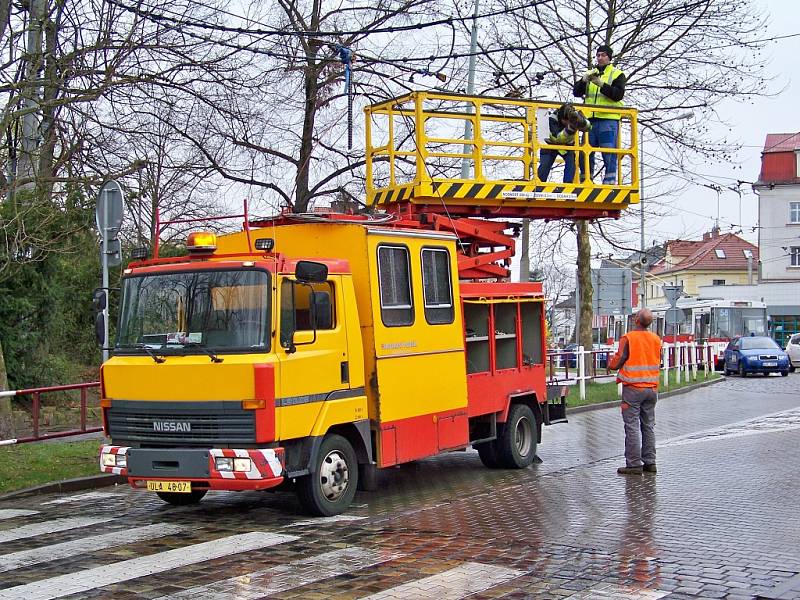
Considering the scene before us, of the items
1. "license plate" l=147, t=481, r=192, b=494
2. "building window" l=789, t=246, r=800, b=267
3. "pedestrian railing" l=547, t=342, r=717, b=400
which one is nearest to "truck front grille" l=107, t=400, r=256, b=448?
"license plate" l=147, t=481, r=192, b=494

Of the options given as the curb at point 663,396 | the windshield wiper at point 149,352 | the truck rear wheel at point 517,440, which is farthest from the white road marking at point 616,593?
the curb at point 663,396

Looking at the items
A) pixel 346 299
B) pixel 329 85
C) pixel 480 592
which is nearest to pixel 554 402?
pixel 346 299

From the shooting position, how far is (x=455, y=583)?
23.3 feet

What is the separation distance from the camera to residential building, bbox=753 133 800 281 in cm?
6875

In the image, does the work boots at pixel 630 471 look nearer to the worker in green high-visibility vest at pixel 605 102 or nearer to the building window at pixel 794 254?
the worker in green high-visibility vest at pixel 605 102

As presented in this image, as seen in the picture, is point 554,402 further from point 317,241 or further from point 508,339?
point 317,241

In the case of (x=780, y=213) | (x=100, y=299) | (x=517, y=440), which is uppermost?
(x=780, y=213)

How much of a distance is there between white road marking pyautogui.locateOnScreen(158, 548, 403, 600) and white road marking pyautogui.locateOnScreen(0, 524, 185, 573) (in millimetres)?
1748

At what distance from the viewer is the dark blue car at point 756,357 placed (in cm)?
3741

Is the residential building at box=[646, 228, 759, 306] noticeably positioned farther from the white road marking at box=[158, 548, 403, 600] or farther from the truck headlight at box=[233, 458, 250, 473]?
the white road marking at box=[158, 548, 403, 600]

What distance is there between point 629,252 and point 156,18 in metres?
16.9

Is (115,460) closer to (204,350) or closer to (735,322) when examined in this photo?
(204,350)

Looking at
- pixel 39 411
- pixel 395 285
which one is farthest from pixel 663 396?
pixel 395 285

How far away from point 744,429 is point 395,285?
8922 mm
